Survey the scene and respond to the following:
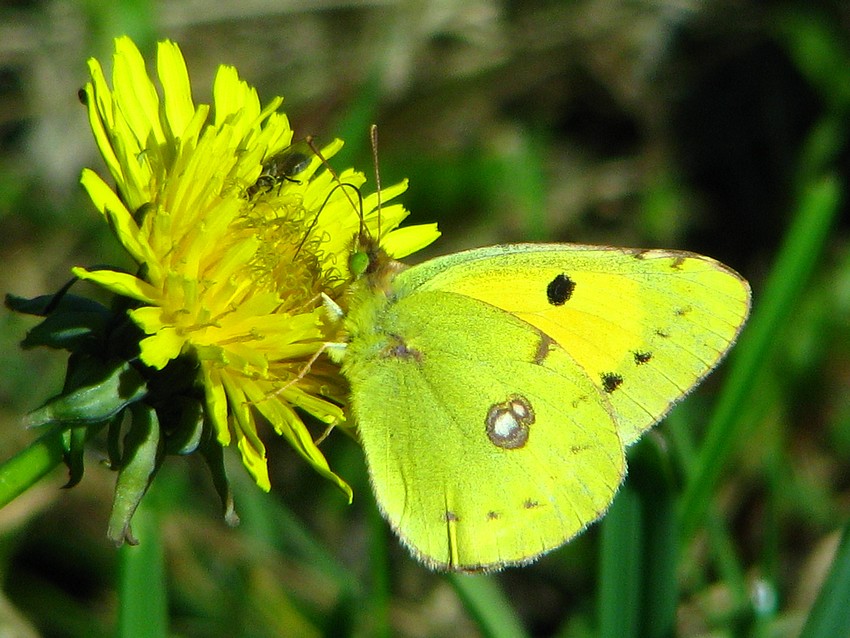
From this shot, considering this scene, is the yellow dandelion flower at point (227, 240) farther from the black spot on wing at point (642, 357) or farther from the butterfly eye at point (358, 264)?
the black spot on wing at point (642, 357)

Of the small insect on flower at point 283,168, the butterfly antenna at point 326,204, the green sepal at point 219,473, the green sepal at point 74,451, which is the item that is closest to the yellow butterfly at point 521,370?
the butterfly antenna at point 326,204

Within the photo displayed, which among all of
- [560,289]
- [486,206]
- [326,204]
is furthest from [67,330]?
[486,206]

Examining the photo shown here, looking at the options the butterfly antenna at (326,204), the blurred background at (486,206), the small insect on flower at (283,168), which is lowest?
the blurred background at (486,206)

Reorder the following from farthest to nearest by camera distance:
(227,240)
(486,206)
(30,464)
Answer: (486,206) < (227,240) < (30,464)

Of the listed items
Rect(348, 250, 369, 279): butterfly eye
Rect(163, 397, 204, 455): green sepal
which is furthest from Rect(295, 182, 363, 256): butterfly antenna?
Rect(163, 397, 204, 455): green sepal

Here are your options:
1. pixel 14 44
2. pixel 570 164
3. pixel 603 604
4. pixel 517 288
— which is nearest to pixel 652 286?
pixel 517 288

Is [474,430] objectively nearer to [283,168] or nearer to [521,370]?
[521,370]
